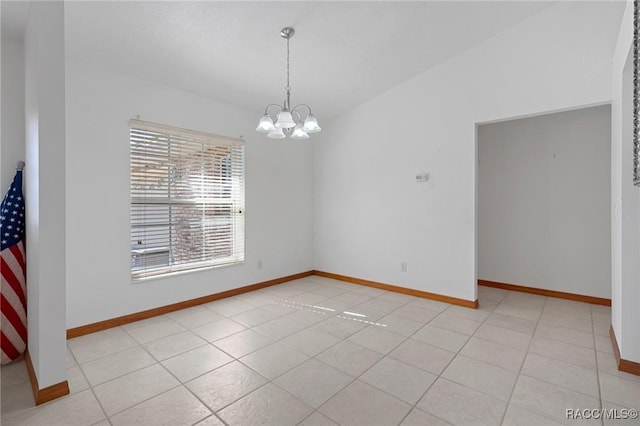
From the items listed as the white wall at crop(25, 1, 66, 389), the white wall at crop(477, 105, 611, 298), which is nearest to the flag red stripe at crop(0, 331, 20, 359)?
the white wall at crop(25, 1, 66, 389)

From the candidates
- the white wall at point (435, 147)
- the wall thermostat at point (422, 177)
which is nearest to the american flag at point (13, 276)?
the white wall at point (435, 147)

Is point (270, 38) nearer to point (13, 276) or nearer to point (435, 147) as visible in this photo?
point (435, 147)

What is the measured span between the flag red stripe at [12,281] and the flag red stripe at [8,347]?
26cm

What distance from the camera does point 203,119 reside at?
13.0 feet

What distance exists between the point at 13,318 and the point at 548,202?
6.13 metres

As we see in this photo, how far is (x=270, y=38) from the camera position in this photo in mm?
3049

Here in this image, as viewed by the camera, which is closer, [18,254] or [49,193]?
[49,193]

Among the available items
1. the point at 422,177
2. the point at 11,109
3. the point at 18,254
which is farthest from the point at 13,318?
the point at 422,177

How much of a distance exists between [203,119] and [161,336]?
2.62 metres

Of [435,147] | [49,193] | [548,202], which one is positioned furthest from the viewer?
[548,202]

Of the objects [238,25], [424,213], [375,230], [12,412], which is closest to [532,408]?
[424,213]

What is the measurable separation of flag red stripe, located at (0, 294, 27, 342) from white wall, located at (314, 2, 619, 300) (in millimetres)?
3900

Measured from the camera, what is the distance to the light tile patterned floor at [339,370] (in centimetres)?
192

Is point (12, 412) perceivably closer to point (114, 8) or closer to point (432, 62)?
point (114, 8)
